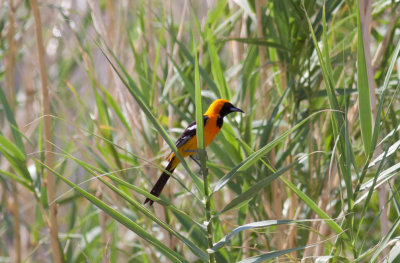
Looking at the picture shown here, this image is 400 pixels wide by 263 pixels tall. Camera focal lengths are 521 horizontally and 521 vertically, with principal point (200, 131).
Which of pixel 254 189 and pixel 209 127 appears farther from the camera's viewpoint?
pixel 209 127

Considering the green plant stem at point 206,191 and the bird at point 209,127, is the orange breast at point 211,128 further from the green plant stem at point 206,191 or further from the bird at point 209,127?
the green plant stem at point 206,191

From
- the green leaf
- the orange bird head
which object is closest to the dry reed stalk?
the orange bird head

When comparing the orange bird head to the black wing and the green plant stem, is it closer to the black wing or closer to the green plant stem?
the black wing

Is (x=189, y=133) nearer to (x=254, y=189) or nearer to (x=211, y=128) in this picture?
(x=211, y=128)

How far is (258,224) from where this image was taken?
33.5 inches

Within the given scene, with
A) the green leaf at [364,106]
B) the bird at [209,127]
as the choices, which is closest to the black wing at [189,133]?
the bird at [209,127]

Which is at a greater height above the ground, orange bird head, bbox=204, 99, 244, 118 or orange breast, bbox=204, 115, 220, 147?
orange bird head, bbox=204, 99, 244, 118

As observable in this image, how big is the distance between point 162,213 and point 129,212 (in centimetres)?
25

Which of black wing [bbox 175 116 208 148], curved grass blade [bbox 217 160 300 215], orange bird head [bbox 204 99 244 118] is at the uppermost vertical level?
orange bird head [bbox 204 99 244 118]

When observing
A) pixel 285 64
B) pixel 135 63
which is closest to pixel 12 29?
pixel 135 63

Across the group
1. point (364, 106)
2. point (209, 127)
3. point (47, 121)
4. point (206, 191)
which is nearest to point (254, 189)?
point (206, 191)

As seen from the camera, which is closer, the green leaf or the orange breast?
the green leaf

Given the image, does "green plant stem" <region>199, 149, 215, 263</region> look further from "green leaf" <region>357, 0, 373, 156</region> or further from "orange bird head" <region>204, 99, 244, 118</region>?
"orange bird head" <region>204, 99, 244, 118</region>

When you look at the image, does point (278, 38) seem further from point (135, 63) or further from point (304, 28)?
point (135, 63)
